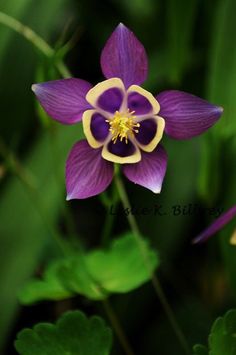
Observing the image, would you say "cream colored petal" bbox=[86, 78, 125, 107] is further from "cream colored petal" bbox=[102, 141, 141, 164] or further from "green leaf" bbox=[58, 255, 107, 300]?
"green leaf" bbox=[58, 255, 107, 300]

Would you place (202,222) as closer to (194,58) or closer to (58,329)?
(194,58)

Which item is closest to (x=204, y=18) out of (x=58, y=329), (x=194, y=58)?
(x=194, y=58)

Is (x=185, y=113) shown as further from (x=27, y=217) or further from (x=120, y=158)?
(x=27, y=217)

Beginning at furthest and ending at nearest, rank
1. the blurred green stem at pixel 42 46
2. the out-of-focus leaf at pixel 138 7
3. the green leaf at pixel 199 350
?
the out-of-focus leaf at pixel 138 7 → the blurred green stem at pixel 42 46 → the green leaf at pixel 199 350

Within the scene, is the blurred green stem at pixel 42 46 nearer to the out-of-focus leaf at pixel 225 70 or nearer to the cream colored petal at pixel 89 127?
the cream colored petal at pixel 89 127

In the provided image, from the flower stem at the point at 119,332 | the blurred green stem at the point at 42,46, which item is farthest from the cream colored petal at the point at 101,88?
the flower stem at the point at 119,332

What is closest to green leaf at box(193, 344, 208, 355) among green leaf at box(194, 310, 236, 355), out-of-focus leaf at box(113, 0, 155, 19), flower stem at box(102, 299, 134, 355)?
green leaf at box(194, 310, 236, 355)
